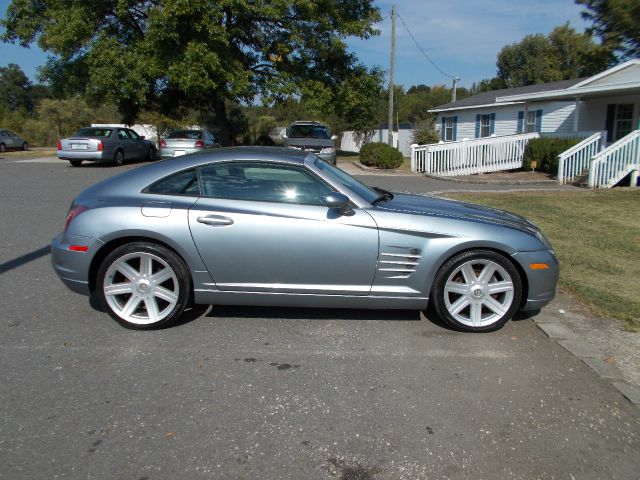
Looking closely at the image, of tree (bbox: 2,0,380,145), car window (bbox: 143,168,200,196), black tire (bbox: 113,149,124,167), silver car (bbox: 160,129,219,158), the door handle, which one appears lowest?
the door handle

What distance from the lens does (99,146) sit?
18.7 metres

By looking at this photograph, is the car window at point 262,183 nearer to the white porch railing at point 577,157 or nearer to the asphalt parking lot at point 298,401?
the asphalt parking lot at point 298,401

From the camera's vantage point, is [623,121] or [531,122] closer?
[623,121]

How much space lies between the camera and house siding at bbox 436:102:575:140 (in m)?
21.9

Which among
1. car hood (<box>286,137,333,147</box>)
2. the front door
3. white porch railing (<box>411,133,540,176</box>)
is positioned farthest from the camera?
white porch railing (<box>411,133,540,176</box>)

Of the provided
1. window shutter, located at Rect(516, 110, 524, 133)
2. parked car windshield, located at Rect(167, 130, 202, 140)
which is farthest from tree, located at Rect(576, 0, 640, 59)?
window shutter, located at Rect(516, 110, 524, 133)

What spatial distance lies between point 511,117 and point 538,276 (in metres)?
23.8

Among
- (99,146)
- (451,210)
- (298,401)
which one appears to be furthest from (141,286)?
(99,146)

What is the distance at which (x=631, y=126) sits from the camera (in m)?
18.9

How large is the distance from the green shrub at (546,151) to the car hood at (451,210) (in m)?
15.1

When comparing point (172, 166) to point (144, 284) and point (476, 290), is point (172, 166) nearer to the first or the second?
point (144, 284)

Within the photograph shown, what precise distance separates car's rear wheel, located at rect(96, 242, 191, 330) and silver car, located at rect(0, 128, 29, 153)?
113 feet

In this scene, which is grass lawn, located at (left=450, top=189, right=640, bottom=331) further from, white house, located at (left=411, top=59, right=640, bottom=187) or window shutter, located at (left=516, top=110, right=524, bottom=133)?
window shutter, located at (left=516, top=110, right=524, bottom=133)

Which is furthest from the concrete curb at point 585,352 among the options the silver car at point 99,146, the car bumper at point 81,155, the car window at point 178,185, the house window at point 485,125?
the house window at point 485,125
